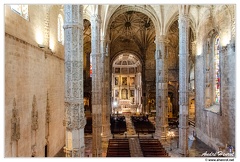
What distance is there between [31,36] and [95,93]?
16.3 ft

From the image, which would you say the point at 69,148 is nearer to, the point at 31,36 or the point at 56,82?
the point at 31,36

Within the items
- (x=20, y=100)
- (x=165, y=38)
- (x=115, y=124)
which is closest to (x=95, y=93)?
(x=20, y=100)

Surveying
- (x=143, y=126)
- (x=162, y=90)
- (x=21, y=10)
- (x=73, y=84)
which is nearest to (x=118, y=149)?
(x=162, y=90)

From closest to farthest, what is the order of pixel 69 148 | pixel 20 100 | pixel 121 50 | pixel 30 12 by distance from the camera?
pixel 69 148, pixel 20 100, pixel 30 12, pixel 121 50

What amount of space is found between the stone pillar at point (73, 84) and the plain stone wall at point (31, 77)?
10.8ft

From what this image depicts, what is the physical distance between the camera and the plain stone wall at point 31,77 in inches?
375

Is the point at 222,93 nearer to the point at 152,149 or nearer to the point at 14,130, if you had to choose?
the point at 152,149

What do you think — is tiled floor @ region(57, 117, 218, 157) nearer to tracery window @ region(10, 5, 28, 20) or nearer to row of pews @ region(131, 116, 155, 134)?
row of pews @ region(131, 116, 155, 134)

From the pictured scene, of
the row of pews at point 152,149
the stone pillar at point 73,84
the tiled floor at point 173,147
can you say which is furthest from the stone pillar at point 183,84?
the stone pillar at point 73,84

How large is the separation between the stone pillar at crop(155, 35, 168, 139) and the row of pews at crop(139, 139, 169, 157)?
10.5 feet

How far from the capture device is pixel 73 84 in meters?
7.57

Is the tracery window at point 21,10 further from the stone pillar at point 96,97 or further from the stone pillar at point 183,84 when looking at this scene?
the stone pillar at point 183,84

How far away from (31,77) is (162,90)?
12.5 m

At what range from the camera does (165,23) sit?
20984mm
